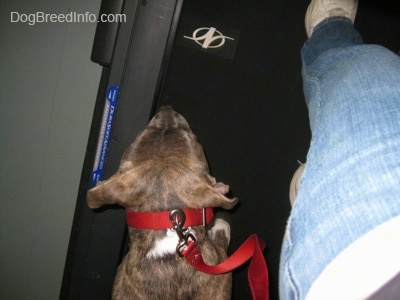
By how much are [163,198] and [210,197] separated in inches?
7.3

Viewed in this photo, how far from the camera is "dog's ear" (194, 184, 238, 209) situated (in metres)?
1.21

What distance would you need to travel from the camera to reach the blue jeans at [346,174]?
0.56 m

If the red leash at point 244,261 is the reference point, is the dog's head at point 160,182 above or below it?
above

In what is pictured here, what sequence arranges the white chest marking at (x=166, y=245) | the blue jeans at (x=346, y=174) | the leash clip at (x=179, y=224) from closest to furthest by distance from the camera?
the blue jeans at (x=346, y=174) → the leash clip at (x=179, y=224) → the white chest marking at (x=166, y=245)

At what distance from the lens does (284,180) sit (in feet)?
6.16

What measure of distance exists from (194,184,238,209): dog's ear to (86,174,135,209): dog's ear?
265 mm

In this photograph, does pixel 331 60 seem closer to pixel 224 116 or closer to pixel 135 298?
pixel 224 116

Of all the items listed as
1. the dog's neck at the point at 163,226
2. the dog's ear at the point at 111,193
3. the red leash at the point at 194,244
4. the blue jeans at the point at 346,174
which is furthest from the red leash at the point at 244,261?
the blue jeans at the point at 346,174

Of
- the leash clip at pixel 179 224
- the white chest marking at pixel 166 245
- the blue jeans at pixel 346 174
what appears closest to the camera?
the blue jeans at pixel 346 174

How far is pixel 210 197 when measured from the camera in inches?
48.3

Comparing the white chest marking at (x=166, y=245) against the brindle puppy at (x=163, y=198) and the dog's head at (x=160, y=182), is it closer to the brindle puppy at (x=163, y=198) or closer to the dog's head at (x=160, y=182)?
the brindle puppy at (x=163, y=198)

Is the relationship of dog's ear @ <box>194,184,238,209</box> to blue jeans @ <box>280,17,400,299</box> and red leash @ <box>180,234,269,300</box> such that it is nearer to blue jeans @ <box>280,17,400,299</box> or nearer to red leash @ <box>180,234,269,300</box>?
red leash @ <box>180,234,269,300</box>

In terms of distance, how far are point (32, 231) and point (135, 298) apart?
0.89 meters

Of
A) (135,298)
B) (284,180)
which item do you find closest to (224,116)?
(284,180)
